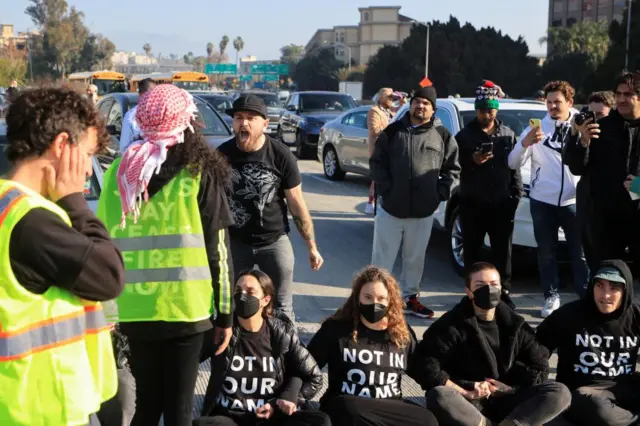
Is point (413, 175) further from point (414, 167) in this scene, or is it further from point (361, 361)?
point (361, 361)

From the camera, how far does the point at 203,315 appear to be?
3.24 meters

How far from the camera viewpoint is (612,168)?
5391 millimetres

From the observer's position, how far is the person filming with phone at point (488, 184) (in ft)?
21.7

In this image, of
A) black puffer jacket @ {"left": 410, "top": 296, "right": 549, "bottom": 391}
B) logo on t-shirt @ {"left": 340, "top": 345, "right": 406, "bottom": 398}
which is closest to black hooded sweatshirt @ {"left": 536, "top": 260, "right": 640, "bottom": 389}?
black puffer jacket @ {"left": 410, "top": 296, "right": 549, "bottom": 391}

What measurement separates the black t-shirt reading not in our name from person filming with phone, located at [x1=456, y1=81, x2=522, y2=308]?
2.90 meters

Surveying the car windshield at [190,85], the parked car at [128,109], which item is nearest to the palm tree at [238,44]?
the car windshield at [190,85]

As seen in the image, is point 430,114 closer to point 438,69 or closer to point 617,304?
point 617,304

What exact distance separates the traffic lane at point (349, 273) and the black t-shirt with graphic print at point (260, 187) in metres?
1.70

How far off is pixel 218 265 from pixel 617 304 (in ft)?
8.63

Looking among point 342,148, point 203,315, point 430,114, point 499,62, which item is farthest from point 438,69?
point 203,315

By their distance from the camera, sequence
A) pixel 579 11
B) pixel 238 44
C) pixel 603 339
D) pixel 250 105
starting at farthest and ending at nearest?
pixel 238 44 < pixel 579 11 < pixel 603 339 < pixel 250 105

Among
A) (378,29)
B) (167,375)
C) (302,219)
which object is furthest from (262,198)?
(378,29)

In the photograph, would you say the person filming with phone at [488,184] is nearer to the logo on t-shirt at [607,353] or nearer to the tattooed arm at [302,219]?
the logo on t-shirt at [607,353]

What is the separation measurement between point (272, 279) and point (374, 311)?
788 mm
